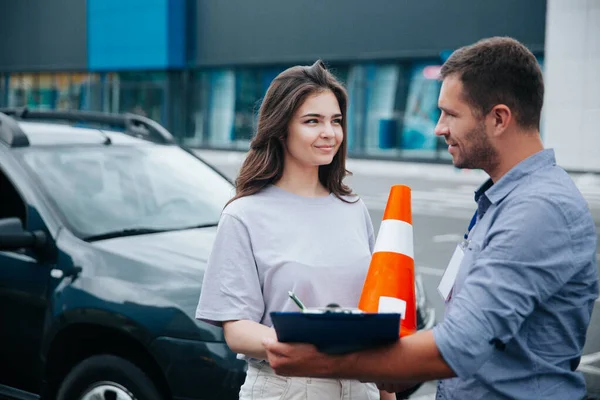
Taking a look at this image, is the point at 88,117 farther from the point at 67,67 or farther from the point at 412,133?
the point at 67,67

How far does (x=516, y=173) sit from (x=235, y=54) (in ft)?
98.1

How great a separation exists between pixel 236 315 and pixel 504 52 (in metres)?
1.06

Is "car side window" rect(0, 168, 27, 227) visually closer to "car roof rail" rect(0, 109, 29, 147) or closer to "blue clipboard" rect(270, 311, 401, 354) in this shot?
"car roof rail" rect(0, 109, 29, 147)

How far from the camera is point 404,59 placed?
2686cm

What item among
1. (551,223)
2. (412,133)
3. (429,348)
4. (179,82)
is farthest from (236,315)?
(179,82)

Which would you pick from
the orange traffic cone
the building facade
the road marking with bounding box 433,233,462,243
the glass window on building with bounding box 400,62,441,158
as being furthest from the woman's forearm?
the glass window on building with bounding box 400,62,441,158

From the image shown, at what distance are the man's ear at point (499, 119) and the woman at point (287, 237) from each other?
0.71m

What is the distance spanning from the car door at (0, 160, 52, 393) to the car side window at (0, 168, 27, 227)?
328mm

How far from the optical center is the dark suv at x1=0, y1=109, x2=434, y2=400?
3457mm

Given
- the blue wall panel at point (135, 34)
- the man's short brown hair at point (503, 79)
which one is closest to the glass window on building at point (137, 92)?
the blue wall panel at point (135, 34)

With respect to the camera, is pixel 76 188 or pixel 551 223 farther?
pixel 76 188

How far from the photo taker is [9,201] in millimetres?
4703

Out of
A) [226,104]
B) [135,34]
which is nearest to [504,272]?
[226,104]

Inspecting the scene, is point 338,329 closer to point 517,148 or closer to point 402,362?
point 402,362
